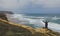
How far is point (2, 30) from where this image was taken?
247 inches

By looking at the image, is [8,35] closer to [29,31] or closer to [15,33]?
[15,33]

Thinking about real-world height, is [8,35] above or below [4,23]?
below

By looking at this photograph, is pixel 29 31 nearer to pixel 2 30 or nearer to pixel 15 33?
pixel 15 33

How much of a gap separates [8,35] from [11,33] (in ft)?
0.42

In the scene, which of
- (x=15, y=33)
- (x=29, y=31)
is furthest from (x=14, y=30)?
(x=29, y=31)

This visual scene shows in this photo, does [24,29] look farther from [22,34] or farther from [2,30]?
[2,30]

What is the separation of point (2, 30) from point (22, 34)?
700 mm

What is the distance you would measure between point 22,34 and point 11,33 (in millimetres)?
384

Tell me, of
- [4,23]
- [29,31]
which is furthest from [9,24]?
[29,31]

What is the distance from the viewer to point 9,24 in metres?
6.39

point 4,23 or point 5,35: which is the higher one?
point 4,23

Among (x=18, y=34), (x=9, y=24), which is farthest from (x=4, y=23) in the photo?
(x=18, y=34)

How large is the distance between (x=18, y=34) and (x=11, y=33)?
0.24 metres

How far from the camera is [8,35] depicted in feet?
20.9
